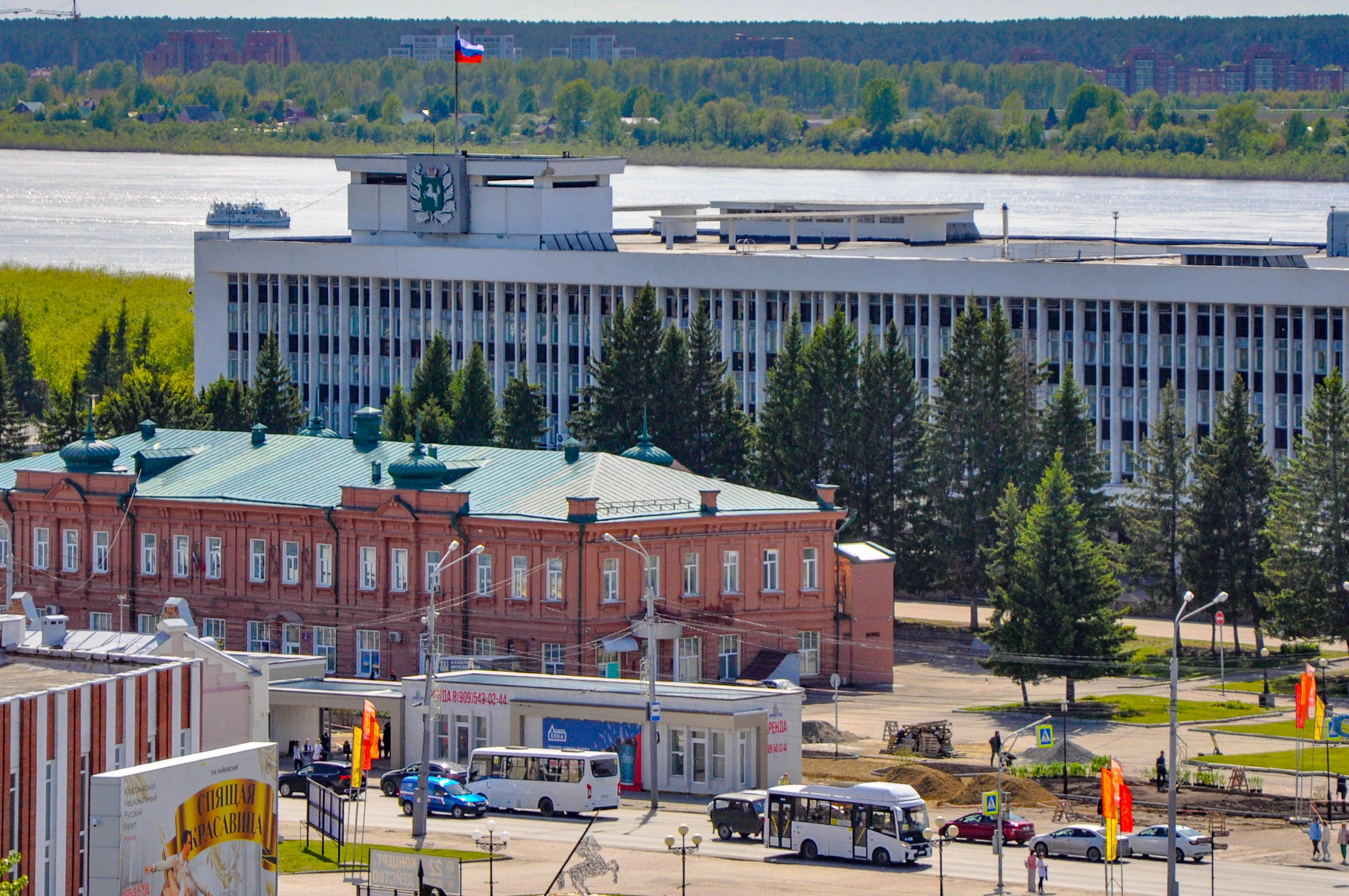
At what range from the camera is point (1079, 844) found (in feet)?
212

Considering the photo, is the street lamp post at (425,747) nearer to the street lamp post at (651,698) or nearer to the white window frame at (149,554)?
the street lamp post at (651,698)

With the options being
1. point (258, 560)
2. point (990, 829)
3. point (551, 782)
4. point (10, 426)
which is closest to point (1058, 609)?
point (990, 829)

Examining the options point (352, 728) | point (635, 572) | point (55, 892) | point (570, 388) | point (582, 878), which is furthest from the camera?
point (570, 388)

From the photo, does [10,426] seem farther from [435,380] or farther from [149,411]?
[435,380]

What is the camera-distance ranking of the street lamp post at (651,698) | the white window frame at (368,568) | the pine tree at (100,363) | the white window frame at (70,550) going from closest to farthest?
the street lamp post at (651,698) → the white window frame at (368,568) → the white window frame at (70,550) → the pine tree at (100,363)

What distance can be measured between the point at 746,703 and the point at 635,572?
43.7ft

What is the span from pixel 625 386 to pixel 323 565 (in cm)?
2922

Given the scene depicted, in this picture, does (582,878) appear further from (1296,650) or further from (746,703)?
(1296,650)

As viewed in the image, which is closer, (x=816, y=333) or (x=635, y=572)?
(x=635, y=572)

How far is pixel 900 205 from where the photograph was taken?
16875 cm

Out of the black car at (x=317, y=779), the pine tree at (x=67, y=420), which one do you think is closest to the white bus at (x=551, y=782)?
the black car at (x=317, y=779)

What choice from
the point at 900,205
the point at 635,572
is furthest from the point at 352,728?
the point at 900,205

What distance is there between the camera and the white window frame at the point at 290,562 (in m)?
89.4

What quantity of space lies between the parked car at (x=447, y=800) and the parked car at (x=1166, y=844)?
1688 cm
